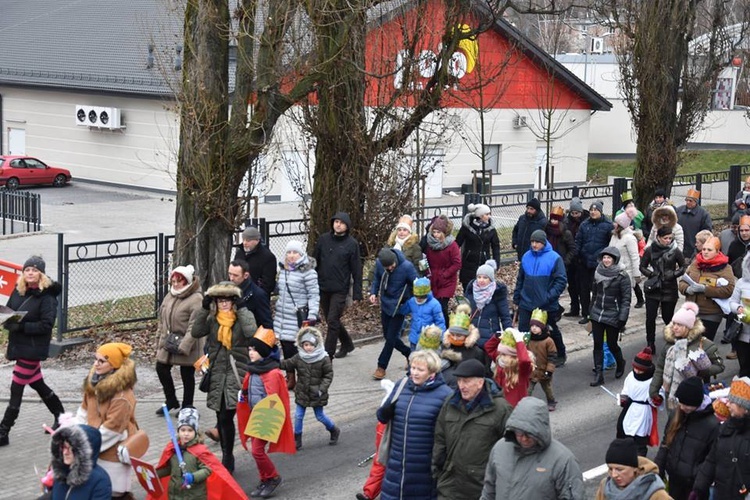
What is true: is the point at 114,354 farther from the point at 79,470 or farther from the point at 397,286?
the point at 397,286

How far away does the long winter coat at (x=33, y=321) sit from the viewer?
1072 cm

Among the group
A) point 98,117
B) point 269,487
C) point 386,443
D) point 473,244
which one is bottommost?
point 269,487

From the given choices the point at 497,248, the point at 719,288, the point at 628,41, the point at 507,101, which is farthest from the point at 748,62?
the point at 719,288

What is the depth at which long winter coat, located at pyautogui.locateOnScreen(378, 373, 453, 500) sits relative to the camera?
25.8 feet

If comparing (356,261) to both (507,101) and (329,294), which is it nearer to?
(329,294)

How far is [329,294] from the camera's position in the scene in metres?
13.7

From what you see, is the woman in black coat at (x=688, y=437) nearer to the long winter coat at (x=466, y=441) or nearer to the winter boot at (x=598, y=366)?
the long winter coat at (x=466, y=441)

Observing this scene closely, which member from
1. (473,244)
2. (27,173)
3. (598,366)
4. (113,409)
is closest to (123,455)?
(113,409)

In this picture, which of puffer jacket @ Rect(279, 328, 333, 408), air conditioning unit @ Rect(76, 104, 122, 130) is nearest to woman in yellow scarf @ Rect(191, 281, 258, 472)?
puffer jacket @ Rect(279, 328, 333, 408)

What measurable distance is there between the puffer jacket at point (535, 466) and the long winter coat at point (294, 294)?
591cm

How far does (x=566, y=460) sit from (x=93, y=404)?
390 cm

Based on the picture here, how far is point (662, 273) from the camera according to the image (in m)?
13.9

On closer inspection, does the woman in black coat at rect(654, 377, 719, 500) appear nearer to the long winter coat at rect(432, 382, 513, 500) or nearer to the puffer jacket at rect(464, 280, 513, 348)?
the long winter coat at rect(432, 382, 513, 500)

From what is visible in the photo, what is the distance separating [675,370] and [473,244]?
6347 millimetres
